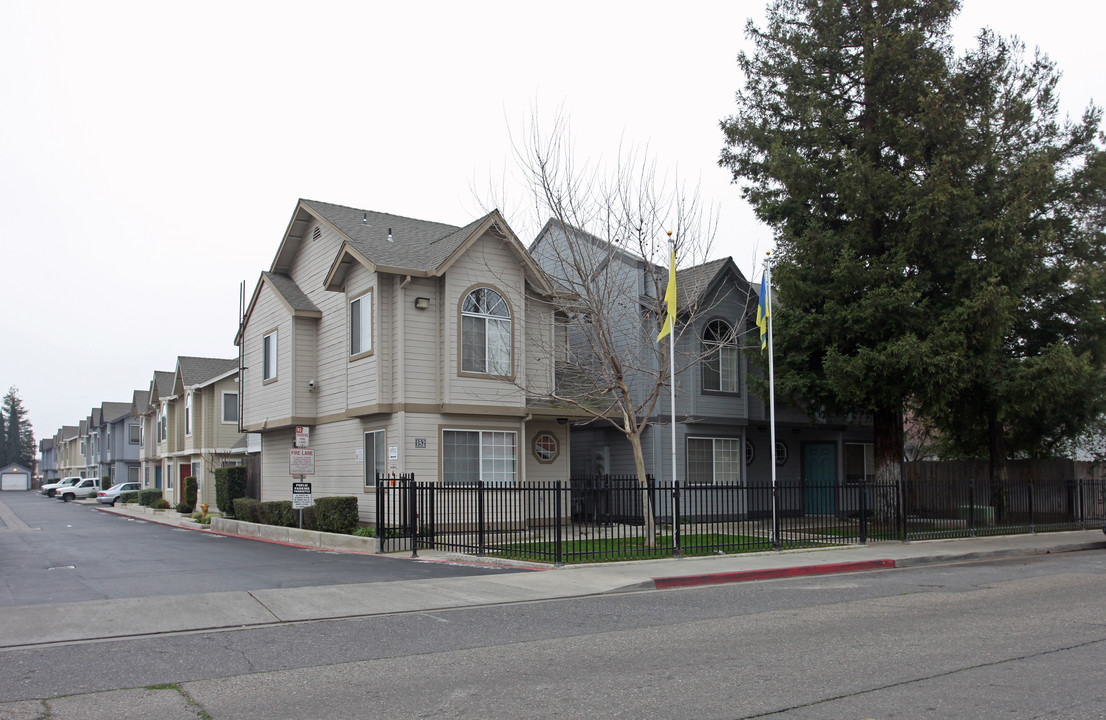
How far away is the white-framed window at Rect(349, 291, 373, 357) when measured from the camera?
867 inches

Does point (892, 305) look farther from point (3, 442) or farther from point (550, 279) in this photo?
point (3, 442)

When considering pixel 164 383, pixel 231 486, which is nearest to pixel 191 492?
pixel 231 486

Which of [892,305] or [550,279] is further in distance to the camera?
[550,279]

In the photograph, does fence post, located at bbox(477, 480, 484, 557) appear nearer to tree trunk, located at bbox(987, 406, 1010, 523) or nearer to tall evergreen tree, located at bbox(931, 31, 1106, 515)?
tall evergreen tree, located at bbox(931, 31, 1106, 515)

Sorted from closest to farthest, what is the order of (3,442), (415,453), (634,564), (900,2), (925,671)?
(925,671)
(634,564)
(415,453)
(900,2)
(3,442)

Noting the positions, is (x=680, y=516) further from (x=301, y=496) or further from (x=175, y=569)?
(x=175, y=569)

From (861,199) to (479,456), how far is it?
1178cm

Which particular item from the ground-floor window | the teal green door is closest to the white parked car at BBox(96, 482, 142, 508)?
the teal green door

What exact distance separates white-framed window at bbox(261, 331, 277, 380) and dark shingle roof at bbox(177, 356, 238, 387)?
54.8ft

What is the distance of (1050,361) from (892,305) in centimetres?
411

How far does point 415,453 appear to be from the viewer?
2100cm

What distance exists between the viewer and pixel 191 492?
4084 centimetres

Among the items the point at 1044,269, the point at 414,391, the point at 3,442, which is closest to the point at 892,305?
the point at 1044,269

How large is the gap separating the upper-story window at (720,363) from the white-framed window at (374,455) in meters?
9.99
